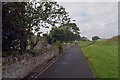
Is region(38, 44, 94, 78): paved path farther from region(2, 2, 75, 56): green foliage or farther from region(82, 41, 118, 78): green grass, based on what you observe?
region(2, 2, 75, 56): green foliage

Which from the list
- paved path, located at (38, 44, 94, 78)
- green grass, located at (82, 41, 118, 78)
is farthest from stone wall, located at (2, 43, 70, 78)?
green grass, located at (82, 41, 118, 78)

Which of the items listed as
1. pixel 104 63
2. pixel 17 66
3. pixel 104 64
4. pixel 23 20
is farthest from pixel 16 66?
pixel 104 63

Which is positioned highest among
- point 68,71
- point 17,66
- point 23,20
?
point 23,20

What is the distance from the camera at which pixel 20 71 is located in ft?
18.9

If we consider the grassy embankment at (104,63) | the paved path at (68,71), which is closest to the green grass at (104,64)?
the grassy embankment at (104,63)

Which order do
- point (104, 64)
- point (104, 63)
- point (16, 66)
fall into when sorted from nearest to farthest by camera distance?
point (16, 66)
point (104, 64)
point (104, 63)

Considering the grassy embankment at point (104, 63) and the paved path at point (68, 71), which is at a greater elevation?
the grassy embankment at point (104, 63)

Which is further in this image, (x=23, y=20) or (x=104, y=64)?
(x=104, y=64)

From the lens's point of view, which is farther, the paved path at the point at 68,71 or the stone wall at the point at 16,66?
the paved path at the point at 68,71

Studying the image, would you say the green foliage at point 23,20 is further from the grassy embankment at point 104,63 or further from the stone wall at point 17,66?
the grassy embankment at point 104,63

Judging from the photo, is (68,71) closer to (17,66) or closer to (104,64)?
(17,66)

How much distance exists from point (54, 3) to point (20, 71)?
5649 millimetres

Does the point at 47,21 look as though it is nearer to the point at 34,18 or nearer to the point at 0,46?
the point at 34,18

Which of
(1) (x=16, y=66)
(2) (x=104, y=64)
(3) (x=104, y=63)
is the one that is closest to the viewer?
(1) (x=16, y=66)
